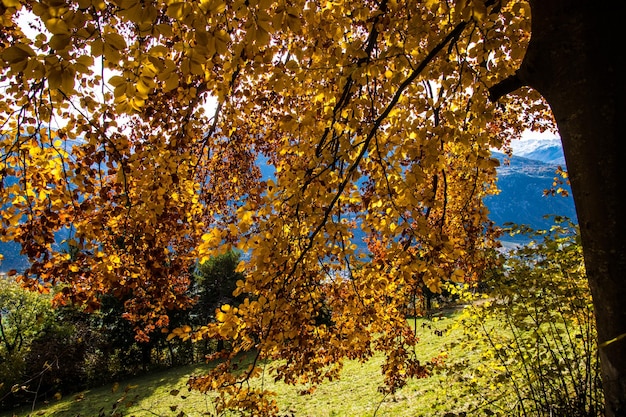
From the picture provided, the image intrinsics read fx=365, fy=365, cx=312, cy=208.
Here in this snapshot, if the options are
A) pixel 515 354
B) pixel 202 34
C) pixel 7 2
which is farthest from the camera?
pixel 515 354

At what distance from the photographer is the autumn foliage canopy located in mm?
1816

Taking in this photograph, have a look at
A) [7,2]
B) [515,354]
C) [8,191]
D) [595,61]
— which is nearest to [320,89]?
[595,61]

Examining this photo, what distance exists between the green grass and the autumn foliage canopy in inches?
53.1


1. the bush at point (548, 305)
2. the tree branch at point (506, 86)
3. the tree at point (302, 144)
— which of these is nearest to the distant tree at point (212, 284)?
the tree at point (302, 144)

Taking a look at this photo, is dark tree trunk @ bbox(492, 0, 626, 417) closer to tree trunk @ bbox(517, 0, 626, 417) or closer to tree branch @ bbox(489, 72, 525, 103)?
tree trunk @ bbox(517, 0, 626, 417)

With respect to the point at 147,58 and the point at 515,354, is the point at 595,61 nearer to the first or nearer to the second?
the point at 147,58

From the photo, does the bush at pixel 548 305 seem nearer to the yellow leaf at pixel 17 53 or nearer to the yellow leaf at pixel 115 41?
the yellow leaf at pixel 115 41

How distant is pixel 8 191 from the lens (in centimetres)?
332

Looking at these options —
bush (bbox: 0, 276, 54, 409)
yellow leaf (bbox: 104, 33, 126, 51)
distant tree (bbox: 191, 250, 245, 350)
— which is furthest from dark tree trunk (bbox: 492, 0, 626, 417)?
bush (bbox: 0, 276, 54, 409)

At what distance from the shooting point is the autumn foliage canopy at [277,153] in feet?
5.96

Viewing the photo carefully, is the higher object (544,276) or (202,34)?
(202,34)

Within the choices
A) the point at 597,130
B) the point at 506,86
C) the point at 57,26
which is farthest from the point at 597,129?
the point at 57,26

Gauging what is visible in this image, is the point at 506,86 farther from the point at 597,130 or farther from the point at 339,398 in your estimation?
the point at 339,398

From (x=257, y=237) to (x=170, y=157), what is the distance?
Answer: 1520 mm
